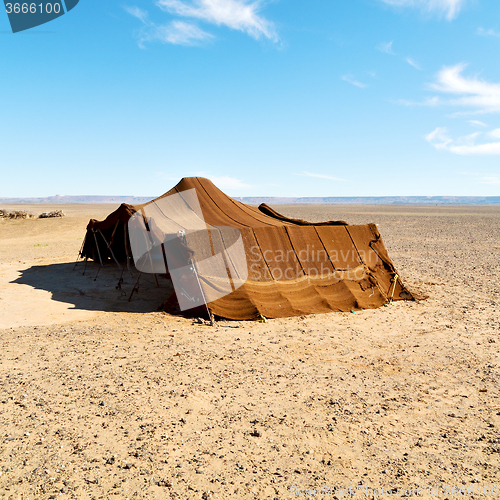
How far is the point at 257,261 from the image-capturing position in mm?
8742

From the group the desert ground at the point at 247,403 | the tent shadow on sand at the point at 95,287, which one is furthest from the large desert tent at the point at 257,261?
the tent shadow on sand at the point at 95,287

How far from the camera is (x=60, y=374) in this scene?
210 inches

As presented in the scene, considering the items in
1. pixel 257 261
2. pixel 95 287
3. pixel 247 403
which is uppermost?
pixel 257 261

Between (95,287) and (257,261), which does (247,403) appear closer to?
(257,261)

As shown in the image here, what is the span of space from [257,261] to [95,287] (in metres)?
4.72

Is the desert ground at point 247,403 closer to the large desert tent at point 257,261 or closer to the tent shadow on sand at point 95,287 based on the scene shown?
the tent shadow on sand at point 95,287

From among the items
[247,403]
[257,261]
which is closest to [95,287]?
[257,261]

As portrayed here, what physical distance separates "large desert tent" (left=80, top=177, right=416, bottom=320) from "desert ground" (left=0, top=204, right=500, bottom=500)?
0.52m

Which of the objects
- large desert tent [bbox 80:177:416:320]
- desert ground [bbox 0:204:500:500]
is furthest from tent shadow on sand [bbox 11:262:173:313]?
large desert tent [bbox 80:177:416:320]

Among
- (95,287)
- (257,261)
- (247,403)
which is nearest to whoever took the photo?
(247,403)

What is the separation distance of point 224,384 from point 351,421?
1.75 metres

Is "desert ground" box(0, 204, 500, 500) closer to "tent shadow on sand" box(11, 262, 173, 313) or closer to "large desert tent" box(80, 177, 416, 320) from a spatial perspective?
"tent shadow on sand" box(11, 262, 173, 313)

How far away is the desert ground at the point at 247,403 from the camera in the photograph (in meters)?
3.37

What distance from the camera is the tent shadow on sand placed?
28.8 feet
